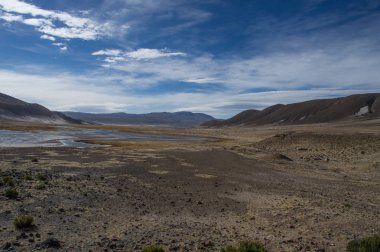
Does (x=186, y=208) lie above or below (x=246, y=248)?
below

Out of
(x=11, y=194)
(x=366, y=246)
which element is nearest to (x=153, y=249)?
A: (x=366, y=246)

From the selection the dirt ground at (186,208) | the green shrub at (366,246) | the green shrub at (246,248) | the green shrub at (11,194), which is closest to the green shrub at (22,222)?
the dirt ground at (186,208)

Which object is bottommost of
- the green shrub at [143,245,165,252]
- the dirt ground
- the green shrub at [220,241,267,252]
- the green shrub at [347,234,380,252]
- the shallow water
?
the shallow water

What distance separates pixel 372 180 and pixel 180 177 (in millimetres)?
11989

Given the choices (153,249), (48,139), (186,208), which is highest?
(153,249)

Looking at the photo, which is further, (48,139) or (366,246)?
(48,139)

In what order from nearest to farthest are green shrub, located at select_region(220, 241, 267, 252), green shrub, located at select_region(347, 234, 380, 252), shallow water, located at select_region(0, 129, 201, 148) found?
green shrub, located at select_region(347, 234, 380, 252) → green shrub, located at select_region(220, 241, 267, 252) → shallow water, located at select_region(0, 129, 201, 148)

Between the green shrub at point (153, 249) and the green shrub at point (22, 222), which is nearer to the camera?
the green shrub at point (153, 249)

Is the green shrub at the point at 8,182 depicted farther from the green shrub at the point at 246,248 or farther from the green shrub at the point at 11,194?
the green shrub at the point at 246,248

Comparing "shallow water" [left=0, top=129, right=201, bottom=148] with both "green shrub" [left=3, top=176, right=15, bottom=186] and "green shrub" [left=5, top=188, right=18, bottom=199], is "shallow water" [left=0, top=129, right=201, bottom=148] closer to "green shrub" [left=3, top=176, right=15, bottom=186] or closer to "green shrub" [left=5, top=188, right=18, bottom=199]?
"green shrub" [left=3, top=176, right=15, bottom=186]

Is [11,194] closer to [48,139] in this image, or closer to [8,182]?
[8,182]

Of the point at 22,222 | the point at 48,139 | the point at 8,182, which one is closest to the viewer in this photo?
the point at 22,222

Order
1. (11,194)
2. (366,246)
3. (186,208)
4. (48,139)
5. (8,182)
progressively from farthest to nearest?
(48,139), (8,182), (186,208), (11,194), (366,246)

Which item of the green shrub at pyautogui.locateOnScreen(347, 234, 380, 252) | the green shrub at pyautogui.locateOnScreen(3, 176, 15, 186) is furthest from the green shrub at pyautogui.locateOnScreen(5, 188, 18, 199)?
the green shrub at pyautogui.locateOnScreen(347, 234, 380, 252)
